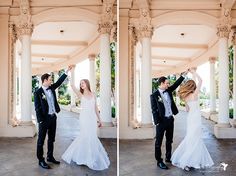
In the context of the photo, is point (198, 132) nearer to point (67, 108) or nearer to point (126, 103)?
point (126, 103)

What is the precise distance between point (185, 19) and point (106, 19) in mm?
843

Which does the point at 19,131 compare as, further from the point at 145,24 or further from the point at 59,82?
the point at 145,24

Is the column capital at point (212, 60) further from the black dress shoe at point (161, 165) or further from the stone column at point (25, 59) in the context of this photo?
the stone column at point (25, 59)

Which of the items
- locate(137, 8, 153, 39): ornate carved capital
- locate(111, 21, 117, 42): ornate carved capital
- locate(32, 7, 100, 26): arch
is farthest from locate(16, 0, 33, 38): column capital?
locate(137, 8, 153, 39): ornate carved capital

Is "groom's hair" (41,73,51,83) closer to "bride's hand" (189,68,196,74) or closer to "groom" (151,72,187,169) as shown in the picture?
"groom" (151,72,187,169)

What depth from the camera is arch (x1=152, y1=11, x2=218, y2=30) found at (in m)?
3.15

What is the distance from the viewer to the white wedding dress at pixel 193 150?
312 centimetres

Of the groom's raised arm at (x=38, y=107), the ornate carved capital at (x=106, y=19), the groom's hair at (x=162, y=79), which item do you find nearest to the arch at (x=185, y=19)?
the ornate carved capital at (x=106, y=19)

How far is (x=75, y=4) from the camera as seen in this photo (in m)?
3.23

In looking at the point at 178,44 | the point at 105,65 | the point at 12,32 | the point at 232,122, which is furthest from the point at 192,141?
the point at 12,32

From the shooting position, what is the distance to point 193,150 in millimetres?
3152

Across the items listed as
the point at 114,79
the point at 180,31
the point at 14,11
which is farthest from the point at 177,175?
the point at 14,11

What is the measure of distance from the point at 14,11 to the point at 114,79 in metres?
1.28

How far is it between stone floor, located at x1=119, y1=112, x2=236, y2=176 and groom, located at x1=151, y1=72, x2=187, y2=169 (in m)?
0.05
